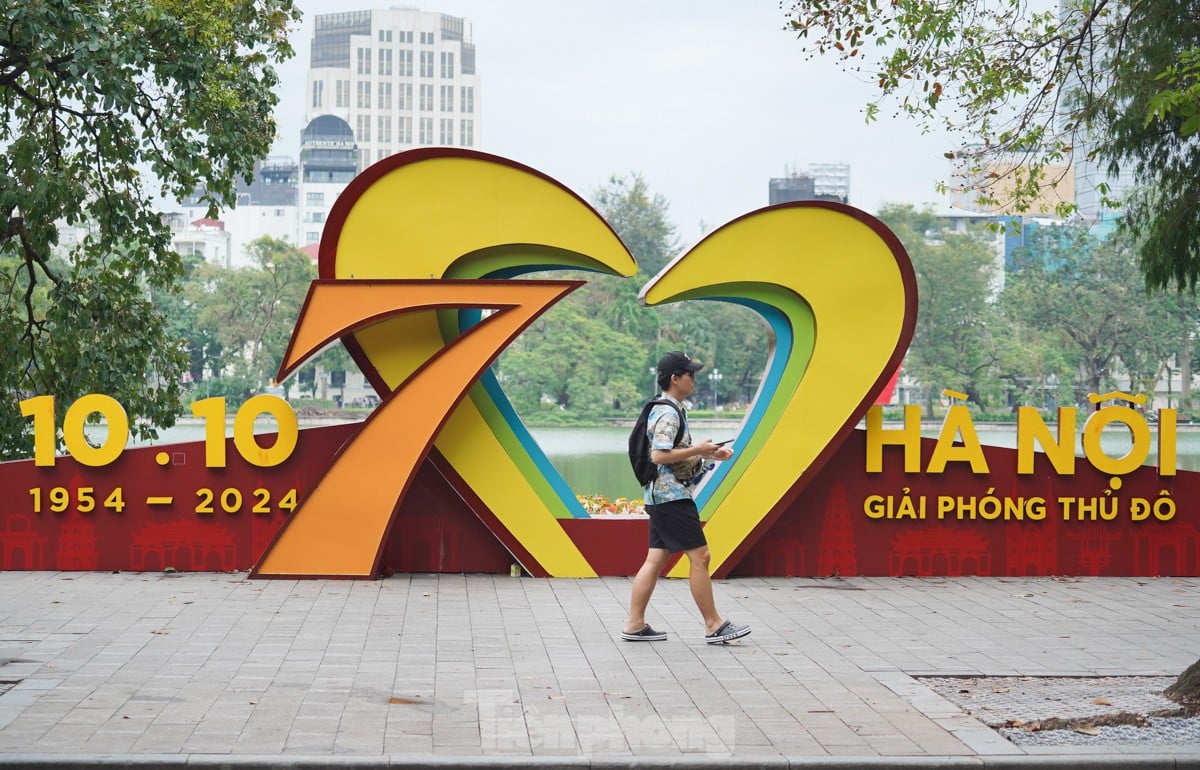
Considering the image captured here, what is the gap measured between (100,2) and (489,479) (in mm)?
6631

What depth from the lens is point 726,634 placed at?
7707 millimetres

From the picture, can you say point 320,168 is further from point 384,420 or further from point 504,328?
point 504,328

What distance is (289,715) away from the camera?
594 cm

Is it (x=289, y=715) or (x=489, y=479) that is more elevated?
(x=489, y=479)

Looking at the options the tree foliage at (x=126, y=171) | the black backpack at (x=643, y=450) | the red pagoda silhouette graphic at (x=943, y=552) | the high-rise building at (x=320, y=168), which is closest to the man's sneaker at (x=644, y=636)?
the black backpack at (x=643, y=450)

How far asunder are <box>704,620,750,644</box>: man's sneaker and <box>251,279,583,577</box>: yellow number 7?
3.01 m

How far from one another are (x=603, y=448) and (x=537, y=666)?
3909cm

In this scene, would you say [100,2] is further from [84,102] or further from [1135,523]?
[1135,523]

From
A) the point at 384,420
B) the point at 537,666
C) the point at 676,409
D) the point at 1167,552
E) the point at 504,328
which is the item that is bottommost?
the point at 537,666

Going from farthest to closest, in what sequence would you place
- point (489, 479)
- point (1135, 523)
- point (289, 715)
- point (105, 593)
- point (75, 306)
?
point (75, 306)
point (1135, 523)
point (489, 479)
point (105, 593)
point (289, 715)

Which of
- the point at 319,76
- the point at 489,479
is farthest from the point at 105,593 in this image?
the point at 319,76

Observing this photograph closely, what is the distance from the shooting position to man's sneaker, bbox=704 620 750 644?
7.68 m

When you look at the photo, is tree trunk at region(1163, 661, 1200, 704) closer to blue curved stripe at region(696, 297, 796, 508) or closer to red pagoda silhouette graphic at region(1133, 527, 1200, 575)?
blue curved stripe at region(696, 297, 796, 508)

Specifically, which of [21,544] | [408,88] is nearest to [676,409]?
[21,544]
